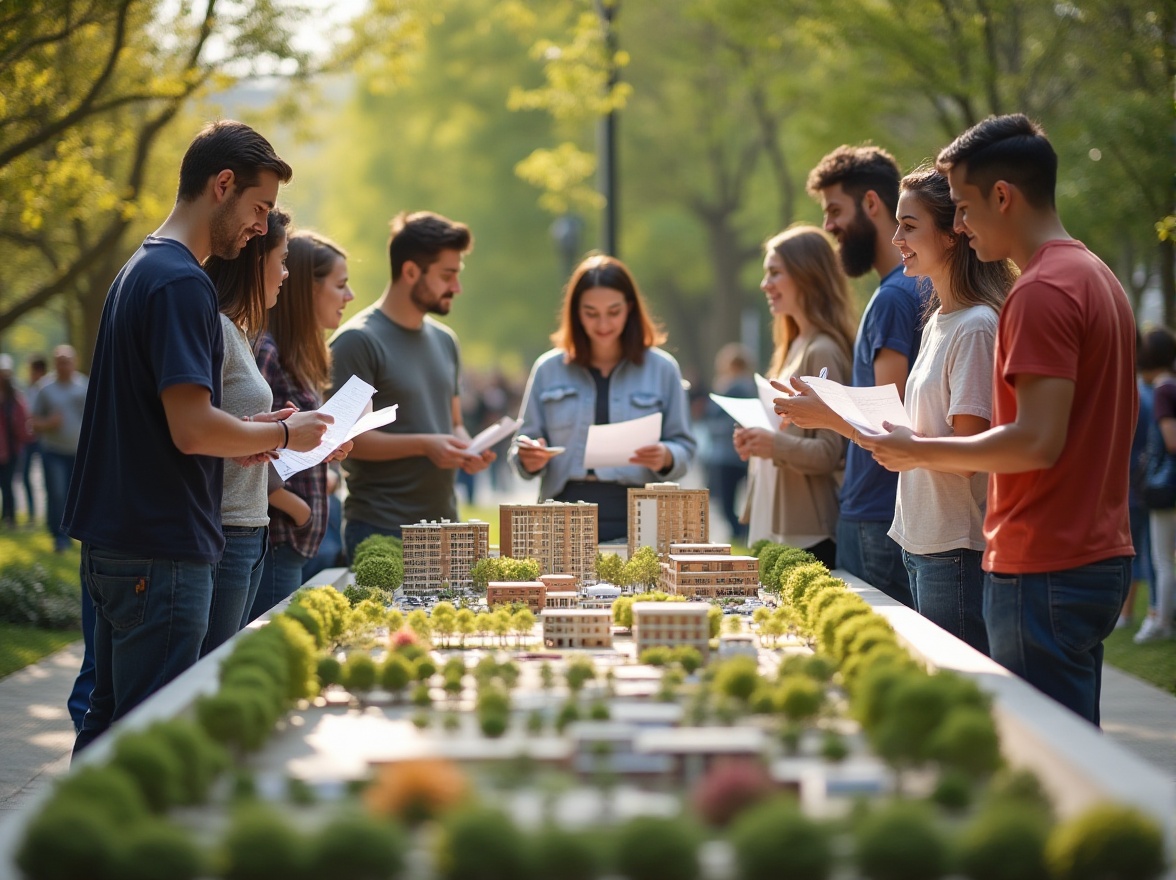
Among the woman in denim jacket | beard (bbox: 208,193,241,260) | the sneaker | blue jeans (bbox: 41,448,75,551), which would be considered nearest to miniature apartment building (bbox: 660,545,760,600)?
the woman in denim jacket

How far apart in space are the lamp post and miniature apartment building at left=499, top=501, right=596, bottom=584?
274 inches

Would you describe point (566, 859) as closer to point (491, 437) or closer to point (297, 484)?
point (297, 484)

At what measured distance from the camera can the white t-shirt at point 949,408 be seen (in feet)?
13.8

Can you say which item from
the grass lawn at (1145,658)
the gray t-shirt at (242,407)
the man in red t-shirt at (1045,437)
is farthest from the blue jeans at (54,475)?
the man in red t-shirt at (1045,437)

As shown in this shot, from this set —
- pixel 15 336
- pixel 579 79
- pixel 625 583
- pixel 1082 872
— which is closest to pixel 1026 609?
pixel 1082 872

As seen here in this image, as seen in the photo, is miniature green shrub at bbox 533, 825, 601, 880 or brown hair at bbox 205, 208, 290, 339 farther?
brown hair at bbox 205, 208, 290, 339

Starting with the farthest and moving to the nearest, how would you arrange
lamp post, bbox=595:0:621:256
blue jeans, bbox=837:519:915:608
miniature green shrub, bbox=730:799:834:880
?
lamp post, bbox=595:0:621:256 → blue jeans, bbox=837:519:915:608 → miniature green shrub, bbox=730:799:834:880

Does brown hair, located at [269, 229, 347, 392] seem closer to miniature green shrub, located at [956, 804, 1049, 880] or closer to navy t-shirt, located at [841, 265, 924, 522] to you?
navy t-shirt, located at [841, 265, 924, 522]

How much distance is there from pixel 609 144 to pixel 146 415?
8985 mm

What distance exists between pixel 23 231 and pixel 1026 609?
1625 cm

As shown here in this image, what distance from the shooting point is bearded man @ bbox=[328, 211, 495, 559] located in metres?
6.52

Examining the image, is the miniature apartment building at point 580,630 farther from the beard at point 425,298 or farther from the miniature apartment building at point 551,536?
the beard at point 425,298

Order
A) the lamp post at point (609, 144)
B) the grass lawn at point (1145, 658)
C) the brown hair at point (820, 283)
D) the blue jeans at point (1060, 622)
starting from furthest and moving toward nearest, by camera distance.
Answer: the lamp post at point (609, 144), the grass lawn at point (1145, 658), the brown hair at point (820, 283), the blue jeans at point (1060, 622)

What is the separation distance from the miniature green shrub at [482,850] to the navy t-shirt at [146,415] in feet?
6.55
